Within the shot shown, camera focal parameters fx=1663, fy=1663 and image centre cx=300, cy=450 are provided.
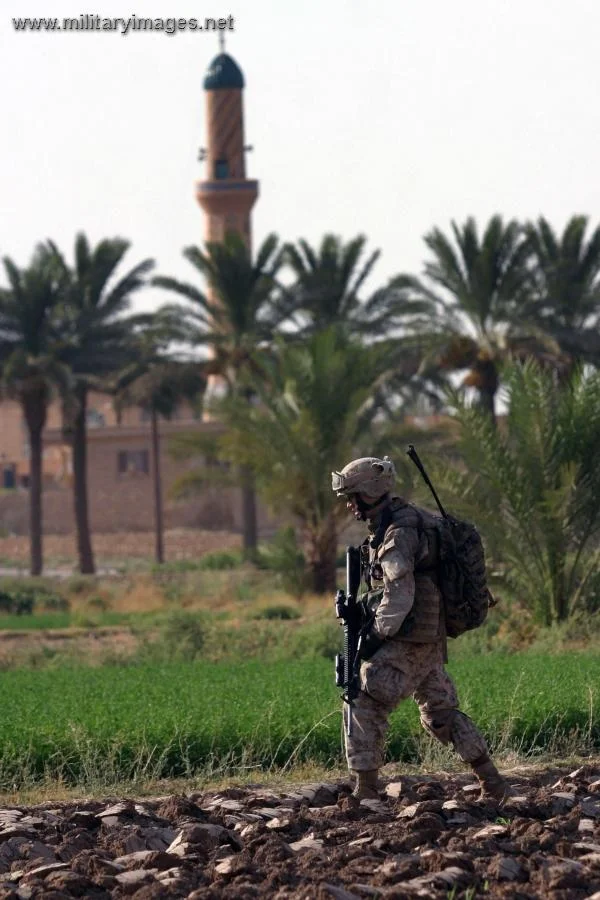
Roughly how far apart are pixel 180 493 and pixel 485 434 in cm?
1430

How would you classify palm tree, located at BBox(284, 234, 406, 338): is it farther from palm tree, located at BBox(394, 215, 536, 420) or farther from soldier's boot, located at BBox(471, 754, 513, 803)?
soldier's boot, located at BBox(471, 754, 513, 803)

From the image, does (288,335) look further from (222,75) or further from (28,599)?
(222,75)

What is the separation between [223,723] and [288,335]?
95.6ft

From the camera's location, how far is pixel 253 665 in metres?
15.0

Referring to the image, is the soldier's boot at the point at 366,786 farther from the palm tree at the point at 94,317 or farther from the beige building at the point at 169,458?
the beige building at the point at 169,458

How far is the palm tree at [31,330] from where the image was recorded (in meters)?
37.9

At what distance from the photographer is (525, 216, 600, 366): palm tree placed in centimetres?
3494

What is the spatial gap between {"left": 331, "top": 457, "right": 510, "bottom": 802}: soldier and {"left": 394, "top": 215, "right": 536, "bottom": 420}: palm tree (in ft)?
86.2

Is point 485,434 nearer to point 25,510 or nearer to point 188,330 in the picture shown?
point 188,330

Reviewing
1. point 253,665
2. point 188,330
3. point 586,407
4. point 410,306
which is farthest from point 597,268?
point 253,665

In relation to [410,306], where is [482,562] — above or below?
below

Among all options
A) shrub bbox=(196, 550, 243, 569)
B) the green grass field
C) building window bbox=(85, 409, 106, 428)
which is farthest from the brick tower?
the green grass field

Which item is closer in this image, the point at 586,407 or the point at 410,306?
the point at 586,407

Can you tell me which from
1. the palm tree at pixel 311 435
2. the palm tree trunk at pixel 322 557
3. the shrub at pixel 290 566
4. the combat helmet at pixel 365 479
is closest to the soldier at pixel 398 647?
the combat helmet at pixel 365 479
